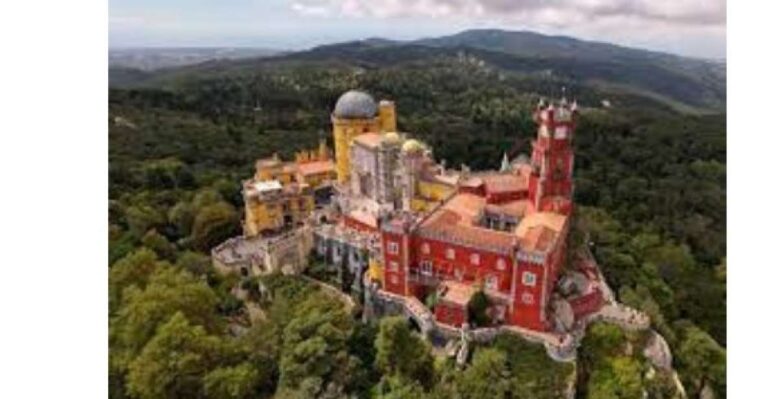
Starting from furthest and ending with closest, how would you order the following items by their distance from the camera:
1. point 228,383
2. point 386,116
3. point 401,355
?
point 386,116 < point 401,355 < point 228,383

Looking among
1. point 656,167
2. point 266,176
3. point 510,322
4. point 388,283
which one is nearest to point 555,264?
point 510,322

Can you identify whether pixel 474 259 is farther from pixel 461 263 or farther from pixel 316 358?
pixel 316 358

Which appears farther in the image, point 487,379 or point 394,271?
point 394,271

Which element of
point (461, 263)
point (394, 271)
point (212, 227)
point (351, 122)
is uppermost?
point (351, 122)

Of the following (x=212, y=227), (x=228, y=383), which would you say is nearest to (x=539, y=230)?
(x=228, y=383)

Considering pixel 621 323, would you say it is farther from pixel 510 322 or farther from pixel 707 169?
pixel 707 169

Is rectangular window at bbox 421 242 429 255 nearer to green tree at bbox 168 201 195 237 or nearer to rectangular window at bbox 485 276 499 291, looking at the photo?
rectangular window at bbox 485 276 499 291
